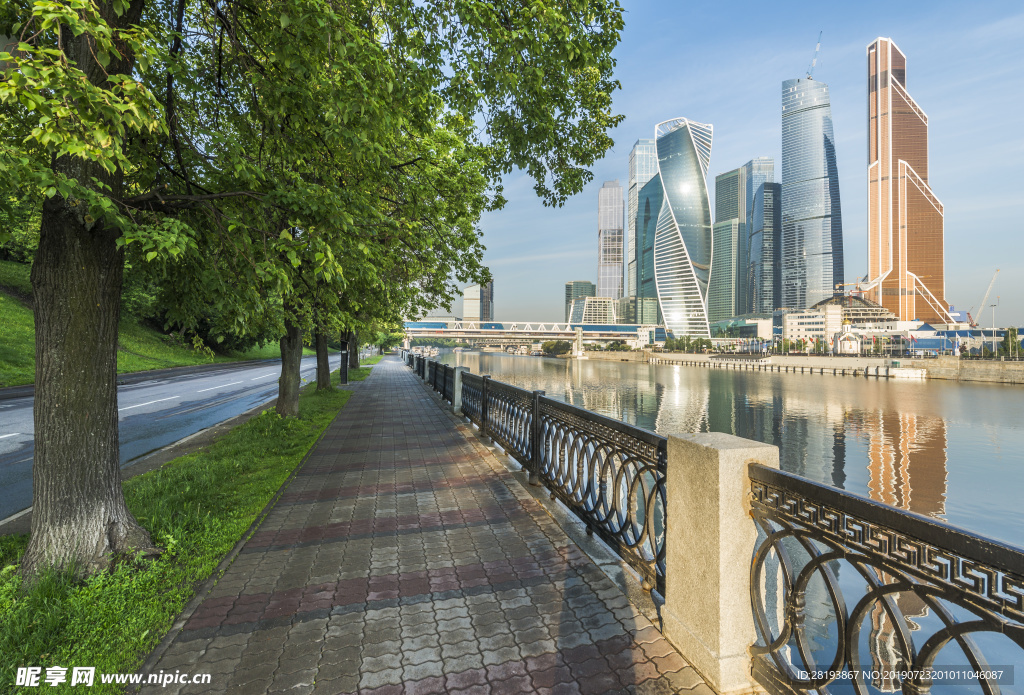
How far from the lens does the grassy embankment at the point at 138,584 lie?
9.48 ft

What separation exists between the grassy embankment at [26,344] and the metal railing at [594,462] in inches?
527

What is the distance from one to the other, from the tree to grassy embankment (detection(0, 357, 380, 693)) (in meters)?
0.32

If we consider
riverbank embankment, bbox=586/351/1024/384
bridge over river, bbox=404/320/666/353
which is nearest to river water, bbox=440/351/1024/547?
riverbank embankment, bbox=586/351/1024/384

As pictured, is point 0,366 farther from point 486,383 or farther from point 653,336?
point 653,336

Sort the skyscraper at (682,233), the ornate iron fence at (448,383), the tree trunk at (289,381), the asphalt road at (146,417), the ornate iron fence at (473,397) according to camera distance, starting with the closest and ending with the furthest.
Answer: the asphalt road at (146,417), the ornate iron fence at (473,397), the tree trunk at (289,381), the ornate iron fence at (448,383), the skyscraper at (682,233)

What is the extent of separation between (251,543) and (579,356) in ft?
440

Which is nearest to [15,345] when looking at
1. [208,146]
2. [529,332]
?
[208,146]

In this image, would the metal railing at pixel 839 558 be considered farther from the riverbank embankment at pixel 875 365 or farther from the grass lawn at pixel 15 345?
the riverbank embankment at pixel 875 365

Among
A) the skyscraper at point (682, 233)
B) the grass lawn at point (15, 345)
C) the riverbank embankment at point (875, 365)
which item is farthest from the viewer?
the skyscraper at point (682, 233)

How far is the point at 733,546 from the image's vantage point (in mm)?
2635

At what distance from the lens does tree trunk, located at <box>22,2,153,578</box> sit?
145 inches

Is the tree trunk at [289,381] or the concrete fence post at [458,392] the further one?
the concrete fence post at [458,392]

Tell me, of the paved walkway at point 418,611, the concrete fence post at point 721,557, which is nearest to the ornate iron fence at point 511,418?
the paved walkway at point 418,611

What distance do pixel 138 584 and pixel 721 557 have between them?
4270 millimetres
